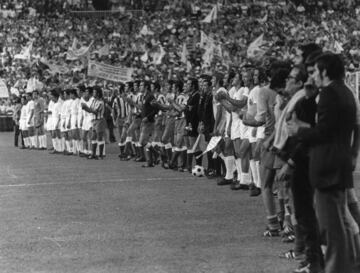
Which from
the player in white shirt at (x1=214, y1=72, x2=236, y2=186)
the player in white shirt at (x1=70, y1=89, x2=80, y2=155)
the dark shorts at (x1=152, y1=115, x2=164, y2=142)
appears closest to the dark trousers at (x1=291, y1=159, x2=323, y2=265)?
the player in white shirt at (x1=214, y1=72, x2=236, y2=186)

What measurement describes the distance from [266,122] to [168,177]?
24.9 feet

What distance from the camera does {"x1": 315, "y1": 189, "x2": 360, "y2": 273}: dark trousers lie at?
8344mm

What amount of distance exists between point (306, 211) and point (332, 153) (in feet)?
3.90

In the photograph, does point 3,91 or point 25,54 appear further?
point 25,54

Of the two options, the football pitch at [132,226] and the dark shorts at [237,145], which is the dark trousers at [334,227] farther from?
the dark shorts at [237,145]

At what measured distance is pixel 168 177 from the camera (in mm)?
19656

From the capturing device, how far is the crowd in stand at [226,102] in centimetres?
838

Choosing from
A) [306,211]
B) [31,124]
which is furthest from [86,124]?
[306,211]

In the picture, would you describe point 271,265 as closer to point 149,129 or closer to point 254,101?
point 254,101

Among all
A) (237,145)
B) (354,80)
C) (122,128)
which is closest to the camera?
(237,145)

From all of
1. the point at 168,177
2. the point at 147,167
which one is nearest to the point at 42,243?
the point at 168,177

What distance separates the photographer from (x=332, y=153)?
8219mm

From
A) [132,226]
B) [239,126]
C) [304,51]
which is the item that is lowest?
[132,226]

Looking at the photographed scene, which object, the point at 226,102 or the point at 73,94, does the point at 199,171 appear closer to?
the point at 226,102
